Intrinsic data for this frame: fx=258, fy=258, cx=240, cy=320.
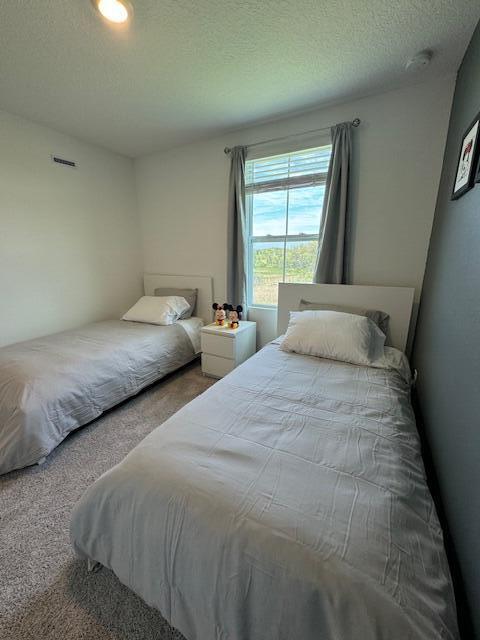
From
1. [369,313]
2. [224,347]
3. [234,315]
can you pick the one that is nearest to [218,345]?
[224,347]

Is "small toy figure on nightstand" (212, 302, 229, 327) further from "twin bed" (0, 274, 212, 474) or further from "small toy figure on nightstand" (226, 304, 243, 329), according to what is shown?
"twin bed" (0, 274, 212, 474)

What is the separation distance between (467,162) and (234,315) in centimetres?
202

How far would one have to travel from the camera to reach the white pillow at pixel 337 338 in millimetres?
1790

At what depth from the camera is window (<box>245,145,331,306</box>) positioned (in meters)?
2.45

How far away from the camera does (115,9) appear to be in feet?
4.29

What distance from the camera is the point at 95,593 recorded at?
104 cm

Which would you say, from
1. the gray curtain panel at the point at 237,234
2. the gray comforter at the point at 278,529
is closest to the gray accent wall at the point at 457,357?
the gray comforter at the point at 278,529

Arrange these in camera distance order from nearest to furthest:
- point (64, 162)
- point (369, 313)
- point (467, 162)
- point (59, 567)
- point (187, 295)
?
point (59, 567) → point (467, 162) → point (369, 313) → point (64, 162) → point (187, 295)

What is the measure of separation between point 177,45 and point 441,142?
1.95m

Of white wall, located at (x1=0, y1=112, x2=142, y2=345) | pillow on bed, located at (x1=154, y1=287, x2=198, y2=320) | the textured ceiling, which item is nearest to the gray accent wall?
the textured ceiling

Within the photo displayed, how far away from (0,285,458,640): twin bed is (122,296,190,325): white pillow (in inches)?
72.8

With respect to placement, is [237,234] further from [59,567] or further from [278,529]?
[59,567]

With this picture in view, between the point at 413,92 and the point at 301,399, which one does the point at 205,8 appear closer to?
the point at 413,92

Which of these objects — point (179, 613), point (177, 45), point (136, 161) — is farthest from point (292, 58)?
point (179, 613)
